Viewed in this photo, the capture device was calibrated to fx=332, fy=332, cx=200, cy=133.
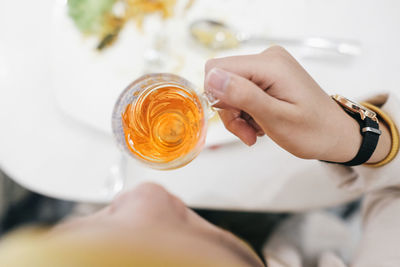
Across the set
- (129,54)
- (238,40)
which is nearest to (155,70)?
(129,54)

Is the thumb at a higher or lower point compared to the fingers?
higher

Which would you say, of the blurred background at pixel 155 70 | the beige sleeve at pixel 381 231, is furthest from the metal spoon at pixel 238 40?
the beige sleeve at pixel 381 231

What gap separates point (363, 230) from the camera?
24.0 inches

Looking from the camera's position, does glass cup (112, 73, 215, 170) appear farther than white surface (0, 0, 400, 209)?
No

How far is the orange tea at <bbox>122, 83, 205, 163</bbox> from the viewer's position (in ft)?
1.41

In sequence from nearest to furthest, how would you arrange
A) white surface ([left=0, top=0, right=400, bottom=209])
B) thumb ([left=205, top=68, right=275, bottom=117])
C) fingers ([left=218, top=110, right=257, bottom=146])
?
1. thumb ([left=205, top=68, right=275, bottom=117])
2. fingers ([left=218, top=110, right=257, bottom=146])
3. white surface ([left=0, top=0, right=400, bottom=209])

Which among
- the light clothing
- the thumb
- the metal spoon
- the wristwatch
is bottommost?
the light clothing

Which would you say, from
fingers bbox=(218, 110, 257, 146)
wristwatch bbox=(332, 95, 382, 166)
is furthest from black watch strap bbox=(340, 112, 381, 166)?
fingers bbox=(218, 110, 257, 146)

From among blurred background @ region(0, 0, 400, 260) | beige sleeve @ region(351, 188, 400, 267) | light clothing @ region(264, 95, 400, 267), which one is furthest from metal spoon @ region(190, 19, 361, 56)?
beige sleeve @ region(351, 188, 400, 267)

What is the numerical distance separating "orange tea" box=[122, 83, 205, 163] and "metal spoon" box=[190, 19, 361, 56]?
0.22m

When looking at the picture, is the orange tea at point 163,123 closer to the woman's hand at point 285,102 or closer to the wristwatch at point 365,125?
the woman's hand at point 285,102

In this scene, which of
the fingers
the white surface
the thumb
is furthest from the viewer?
the white surface

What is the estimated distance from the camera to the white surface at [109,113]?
1.97ft

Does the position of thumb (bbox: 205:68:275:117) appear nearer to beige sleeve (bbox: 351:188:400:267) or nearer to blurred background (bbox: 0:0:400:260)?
blurred background (bbox: 0:0:400:260)
